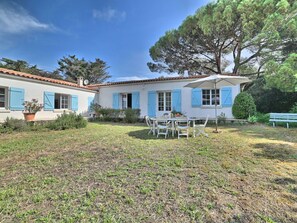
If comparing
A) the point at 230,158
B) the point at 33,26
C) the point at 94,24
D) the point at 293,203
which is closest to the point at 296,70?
the point at 230,158

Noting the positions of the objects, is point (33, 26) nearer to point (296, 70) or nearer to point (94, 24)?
point (94, 24)

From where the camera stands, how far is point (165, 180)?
118 inches

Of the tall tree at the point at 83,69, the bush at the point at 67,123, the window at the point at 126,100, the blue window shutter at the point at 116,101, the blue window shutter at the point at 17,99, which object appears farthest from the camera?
the tall tree at the point at 83,69

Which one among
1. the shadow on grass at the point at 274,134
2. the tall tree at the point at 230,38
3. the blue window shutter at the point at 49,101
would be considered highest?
the tall tree at the point at 230,38

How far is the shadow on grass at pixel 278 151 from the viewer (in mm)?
4031

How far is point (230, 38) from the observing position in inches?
555

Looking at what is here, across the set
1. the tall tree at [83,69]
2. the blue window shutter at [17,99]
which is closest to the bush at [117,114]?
the blue window shutter at [17,99]

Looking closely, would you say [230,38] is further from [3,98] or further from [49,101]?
[3,98]

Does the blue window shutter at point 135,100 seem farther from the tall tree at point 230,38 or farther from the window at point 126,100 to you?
the tall tree at point 230,38

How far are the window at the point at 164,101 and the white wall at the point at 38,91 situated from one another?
645 centimetres

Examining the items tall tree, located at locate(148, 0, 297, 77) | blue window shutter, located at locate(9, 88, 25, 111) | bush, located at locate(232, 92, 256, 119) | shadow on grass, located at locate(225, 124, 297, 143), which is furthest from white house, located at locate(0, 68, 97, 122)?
bush, located at locate(232, 92, 256, 119)

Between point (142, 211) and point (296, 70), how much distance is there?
10.5m

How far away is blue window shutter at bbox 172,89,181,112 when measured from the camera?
471 inches

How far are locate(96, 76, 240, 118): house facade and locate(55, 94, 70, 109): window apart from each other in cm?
293
